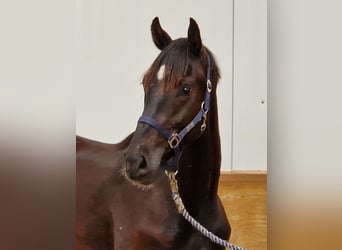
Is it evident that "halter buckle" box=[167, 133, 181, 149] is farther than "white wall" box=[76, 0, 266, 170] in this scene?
No

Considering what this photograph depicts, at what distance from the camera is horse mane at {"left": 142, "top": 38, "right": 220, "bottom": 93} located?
0.95m

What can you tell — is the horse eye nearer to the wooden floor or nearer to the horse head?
the horse head

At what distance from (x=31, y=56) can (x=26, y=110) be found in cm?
12

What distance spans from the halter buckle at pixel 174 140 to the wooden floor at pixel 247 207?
0.48ft

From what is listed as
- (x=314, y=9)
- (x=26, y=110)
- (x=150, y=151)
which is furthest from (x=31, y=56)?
(x=314, y=9)

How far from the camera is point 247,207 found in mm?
1031

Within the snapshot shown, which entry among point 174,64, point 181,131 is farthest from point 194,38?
point 181,131

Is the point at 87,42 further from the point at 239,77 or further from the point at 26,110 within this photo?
the point at 239,77

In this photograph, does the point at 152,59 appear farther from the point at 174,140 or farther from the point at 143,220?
the point at 143,220

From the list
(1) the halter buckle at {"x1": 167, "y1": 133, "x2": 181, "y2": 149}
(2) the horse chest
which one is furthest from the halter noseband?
(2) the horse chest

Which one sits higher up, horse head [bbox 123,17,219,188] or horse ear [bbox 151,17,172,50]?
horse ear [bbox 151,17,172,50]

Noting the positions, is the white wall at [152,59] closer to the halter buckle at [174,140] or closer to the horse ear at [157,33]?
the horse ear at [157,33]

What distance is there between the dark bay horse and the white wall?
0.03m

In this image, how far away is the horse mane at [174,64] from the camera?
3.12 ft
